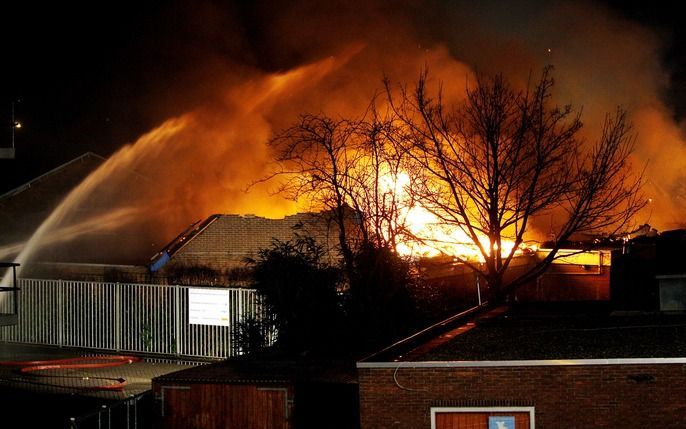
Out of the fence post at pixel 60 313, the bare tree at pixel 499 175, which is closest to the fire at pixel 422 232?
the bare tree at pixel 499 175

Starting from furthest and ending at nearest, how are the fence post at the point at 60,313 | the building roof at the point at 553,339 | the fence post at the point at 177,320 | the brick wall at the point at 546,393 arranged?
1. the fence post at the point at 60,313
2. the fence post at the point at 177,320
3. the building roof at the point at 553,339
4. the brick wall at the point at 546,393

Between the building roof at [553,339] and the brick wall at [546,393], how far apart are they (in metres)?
0.23

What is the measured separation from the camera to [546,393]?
9484 millimetres

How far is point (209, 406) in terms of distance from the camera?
11.1 meters

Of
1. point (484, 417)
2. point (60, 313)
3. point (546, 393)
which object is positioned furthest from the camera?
point (60, 313)

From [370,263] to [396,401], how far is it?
7324 mm

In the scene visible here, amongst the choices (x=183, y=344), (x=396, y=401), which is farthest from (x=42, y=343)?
(x=396, y=401)

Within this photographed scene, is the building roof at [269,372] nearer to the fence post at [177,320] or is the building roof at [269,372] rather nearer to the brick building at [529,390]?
the brick building at [529,390]

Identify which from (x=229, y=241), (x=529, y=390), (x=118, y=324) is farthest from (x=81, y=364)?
(x=529, y=390)

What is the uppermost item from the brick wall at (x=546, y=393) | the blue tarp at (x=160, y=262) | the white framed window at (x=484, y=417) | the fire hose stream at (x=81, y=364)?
the blue tarp at (x=160, y=262)

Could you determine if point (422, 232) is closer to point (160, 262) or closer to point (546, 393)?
point (160, 262)

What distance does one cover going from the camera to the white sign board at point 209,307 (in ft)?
59.1

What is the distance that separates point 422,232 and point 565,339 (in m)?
9.34

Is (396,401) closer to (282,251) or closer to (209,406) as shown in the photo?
(209,406)
